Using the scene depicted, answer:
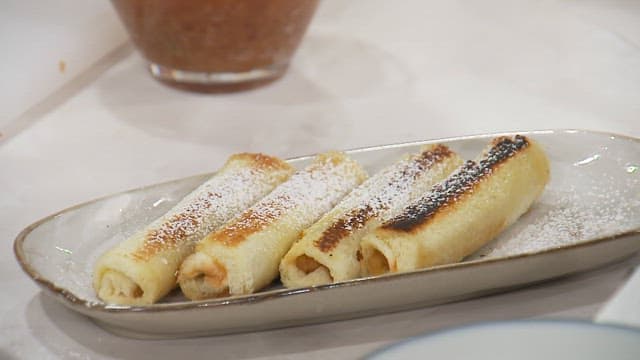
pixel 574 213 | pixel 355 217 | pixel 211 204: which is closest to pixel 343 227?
pixel 355 217

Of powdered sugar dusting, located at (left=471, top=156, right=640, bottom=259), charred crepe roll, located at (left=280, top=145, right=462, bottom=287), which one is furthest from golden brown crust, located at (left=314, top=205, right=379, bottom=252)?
powdered sugar dusting, located at (left=471, top=156, right=640, bottom=259)

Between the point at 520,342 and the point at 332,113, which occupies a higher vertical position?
the point at 520,342

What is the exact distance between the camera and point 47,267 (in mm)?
786

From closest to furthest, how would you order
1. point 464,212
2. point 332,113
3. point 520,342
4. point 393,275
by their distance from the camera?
1. point 520,342
2. point 393,275
3. point 464,212
4. point 332,113

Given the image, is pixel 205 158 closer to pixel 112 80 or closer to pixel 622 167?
pixel 112 80

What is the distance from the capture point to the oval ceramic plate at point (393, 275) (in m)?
0.70

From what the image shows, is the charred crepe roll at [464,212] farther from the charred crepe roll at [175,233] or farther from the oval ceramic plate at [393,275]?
the charred crepe roll at [175,233]

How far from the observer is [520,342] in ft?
1.52

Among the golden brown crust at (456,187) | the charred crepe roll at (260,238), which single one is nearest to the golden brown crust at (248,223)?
the charred crepe roll at (260,238)

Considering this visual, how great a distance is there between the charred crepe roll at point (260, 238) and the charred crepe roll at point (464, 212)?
0.08 meters

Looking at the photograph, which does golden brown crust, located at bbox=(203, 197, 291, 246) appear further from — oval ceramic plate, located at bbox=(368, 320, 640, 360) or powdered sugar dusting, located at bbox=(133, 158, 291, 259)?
oval ceramic plate, located at bbox=(368, 320, 640, 360)

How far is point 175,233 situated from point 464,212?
0.25 metres

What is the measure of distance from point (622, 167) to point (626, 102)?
1.10ft

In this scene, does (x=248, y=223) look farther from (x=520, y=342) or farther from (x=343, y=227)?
(x=520, y=342)
